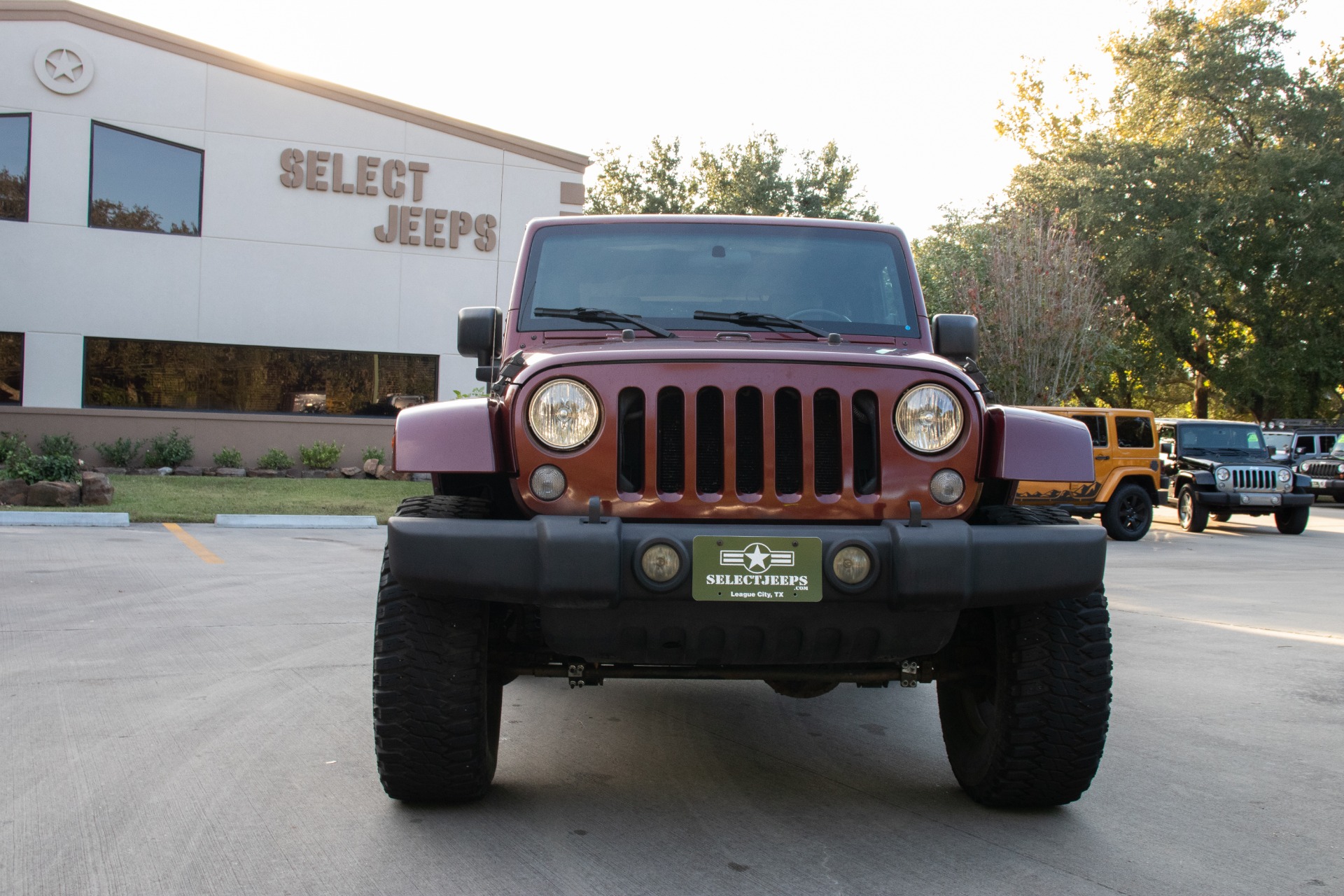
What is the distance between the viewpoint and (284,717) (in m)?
4.88

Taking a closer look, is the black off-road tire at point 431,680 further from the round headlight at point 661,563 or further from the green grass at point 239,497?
the green grass at point 239,497

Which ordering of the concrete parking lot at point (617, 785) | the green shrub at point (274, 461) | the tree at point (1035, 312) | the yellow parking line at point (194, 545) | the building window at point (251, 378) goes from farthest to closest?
the tree at point (1035, 312) → the green shrub at point (274, 461) → the building window at point (251, 378) → the yellow parking line at point (194, 545) → the concrete parking lot at point (617, 785)

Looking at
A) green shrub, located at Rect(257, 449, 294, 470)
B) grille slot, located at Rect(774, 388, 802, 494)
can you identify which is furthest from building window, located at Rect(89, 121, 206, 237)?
grille slot, located at Rect(774, 388, 802, 494)

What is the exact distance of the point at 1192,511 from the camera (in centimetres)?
1809

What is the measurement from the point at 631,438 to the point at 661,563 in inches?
17.7

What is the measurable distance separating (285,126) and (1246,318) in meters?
26.3

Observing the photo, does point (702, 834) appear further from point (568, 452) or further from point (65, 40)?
point (65, 40)

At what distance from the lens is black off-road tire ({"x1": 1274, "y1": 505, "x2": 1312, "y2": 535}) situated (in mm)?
18047

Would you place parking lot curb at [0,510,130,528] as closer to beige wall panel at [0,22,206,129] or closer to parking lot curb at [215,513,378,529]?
Result: parking lot curb at [215,513,378,529]

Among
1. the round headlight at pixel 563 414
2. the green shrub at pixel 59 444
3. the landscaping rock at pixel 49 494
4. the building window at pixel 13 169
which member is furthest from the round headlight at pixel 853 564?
the building window at pixel 13 169

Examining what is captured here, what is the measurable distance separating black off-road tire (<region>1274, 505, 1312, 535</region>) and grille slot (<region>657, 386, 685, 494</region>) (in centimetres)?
1734

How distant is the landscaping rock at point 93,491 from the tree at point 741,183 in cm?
2972

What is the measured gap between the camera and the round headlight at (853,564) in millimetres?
3191

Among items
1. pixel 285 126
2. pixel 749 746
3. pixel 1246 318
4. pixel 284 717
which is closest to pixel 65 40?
pixel 285 126
